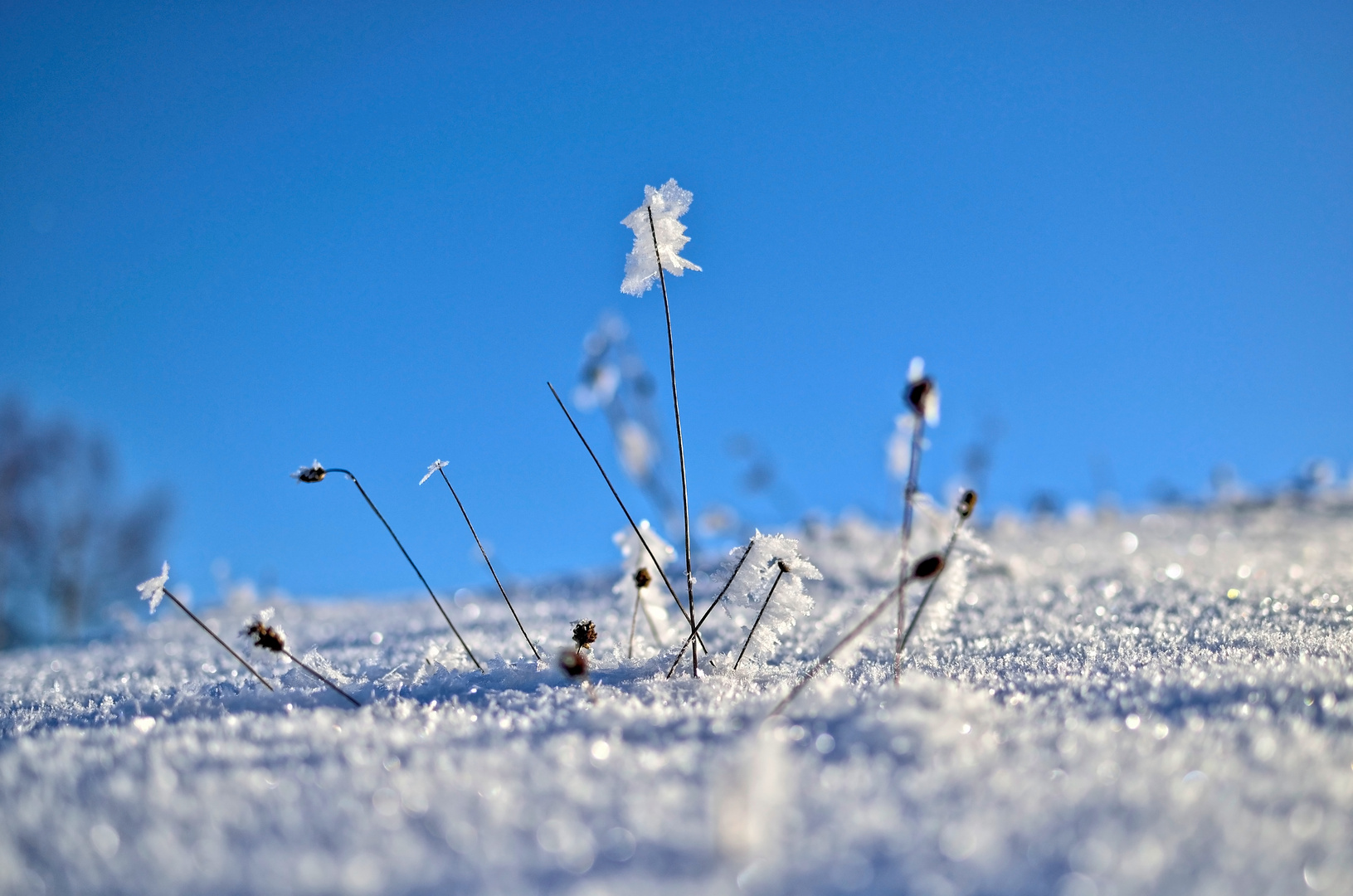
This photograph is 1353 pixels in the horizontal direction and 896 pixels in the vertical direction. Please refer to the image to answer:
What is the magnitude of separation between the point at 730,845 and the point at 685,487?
1054 millimetres

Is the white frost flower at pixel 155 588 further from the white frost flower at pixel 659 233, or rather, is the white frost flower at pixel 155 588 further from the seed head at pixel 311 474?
the white frost flower at pixel 659 233

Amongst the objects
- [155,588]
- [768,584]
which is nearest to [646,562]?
[768,584]

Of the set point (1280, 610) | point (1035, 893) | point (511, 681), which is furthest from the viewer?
point (1280, 610)

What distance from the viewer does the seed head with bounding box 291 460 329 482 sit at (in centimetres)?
175

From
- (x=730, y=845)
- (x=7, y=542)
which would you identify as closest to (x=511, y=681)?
(x=730, y=845)

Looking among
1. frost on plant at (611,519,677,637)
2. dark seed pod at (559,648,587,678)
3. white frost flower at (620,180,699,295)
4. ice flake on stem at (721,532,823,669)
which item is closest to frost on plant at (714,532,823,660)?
ice flake on stem at (721,532,823,669)

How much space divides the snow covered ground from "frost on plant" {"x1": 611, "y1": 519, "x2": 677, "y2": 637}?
0.15 metres

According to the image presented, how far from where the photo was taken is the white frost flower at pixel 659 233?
1849 millimetres

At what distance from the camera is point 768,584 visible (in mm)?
1812

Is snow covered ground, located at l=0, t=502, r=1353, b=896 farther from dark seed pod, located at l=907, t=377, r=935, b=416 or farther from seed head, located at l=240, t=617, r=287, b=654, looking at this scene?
dark seed pod, located at l=907, t=377, r=935, b=416

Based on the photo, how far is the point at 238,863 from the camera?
2.71 feet

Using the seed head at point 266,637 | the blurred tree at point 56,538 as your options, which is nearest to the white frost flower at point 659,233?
the seed head at point 266,637

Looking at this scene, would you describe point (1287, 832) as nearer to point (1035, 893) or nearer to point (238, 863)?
point (1035, 893)

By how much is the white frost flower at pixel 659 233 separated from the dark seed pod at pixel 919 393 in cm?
59
